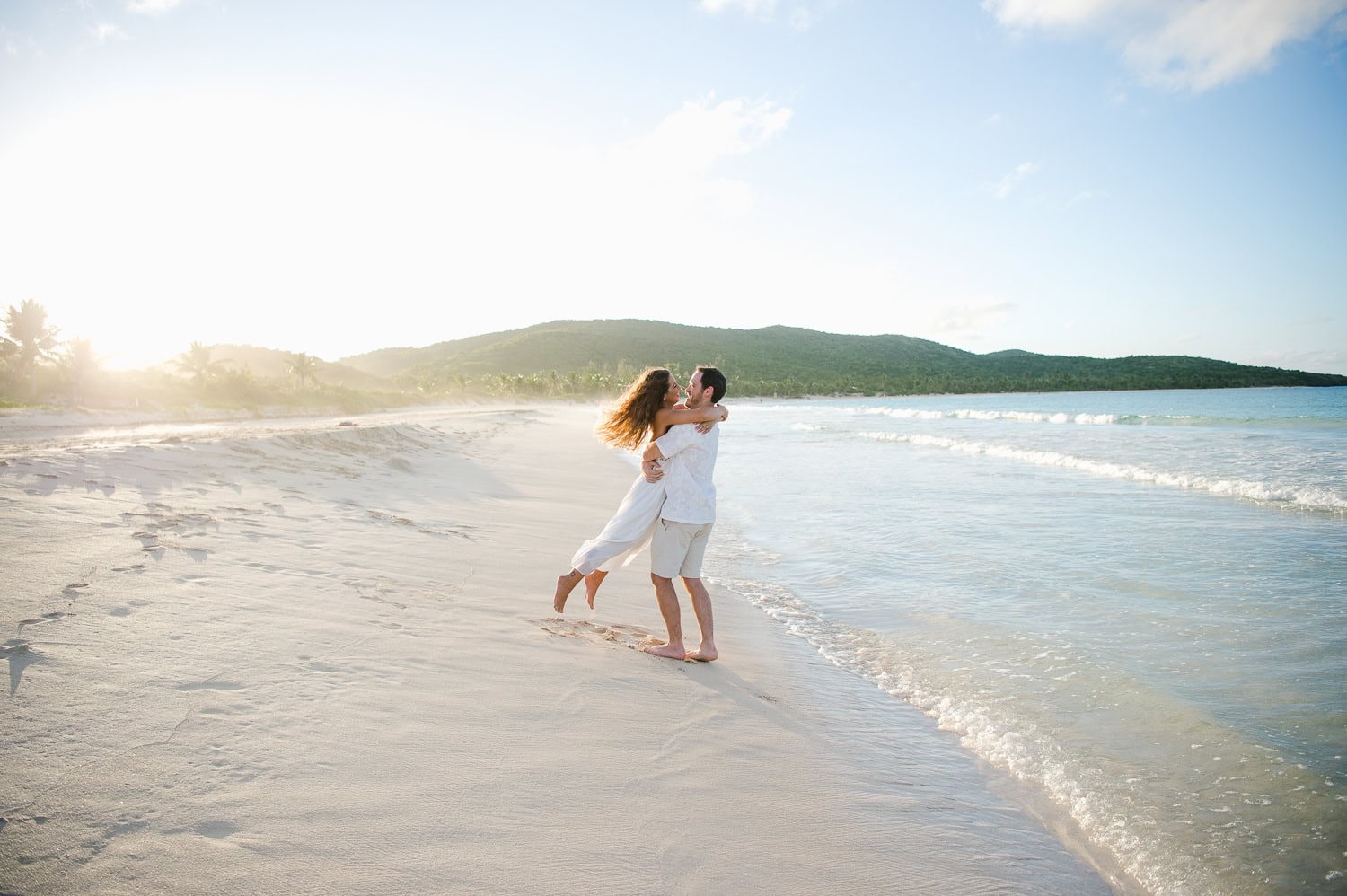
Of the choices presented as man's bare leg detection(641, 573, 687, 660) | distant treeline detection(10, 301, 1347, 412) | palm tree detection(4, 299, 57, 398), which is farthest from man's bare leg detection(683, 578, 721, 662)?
palm tree detection(4, 299, 57, 398)

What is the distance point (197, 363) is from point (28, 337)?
5.47m

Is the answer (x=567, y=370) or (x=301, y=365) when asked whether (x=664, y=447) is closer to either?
(x=301, y=365)

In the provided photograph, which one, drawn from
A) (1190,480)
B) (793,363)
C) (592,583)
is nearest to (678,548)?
(592,583)

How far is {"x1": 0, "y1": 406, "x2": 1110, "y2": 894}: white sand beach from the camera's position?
205 centimetres

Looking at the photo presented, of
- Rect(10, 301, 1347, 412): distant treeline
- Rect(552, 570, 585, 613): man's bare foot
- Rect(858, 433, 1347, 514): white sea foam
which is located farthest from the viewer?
Rect(10, 301, 1347, 412): distant treeline

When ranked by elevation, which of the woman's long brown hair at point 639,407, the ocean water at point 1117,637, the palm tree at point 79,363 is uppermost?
the palm tree at point 79,363

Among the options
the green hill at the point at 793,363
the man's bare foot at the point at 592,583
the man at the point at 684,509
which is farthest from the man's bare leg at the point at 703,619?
the green hill at the point at 793,363

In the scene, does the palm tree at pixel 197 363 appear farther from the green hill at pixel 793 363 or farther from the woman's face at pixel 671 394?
the green hill at pixel 793 363

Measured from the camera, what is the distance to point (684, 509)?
428 centimetres

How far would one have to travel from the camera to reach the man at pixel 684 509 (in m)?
4.28

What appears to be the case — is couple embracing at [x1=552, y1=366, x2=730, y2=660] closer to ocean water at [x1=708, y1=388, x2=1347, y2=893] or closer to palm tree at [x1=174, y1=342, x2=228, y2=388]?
ocean water at [x1=708, y1=388, x2=1347, y2=893]

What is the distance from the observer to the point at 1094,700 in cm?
407

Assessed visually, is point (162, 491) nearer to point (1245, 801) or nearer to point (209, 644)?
point (209, 644)

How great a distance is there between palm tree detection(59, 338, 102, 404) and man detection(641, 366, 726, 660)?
28.3 meters
